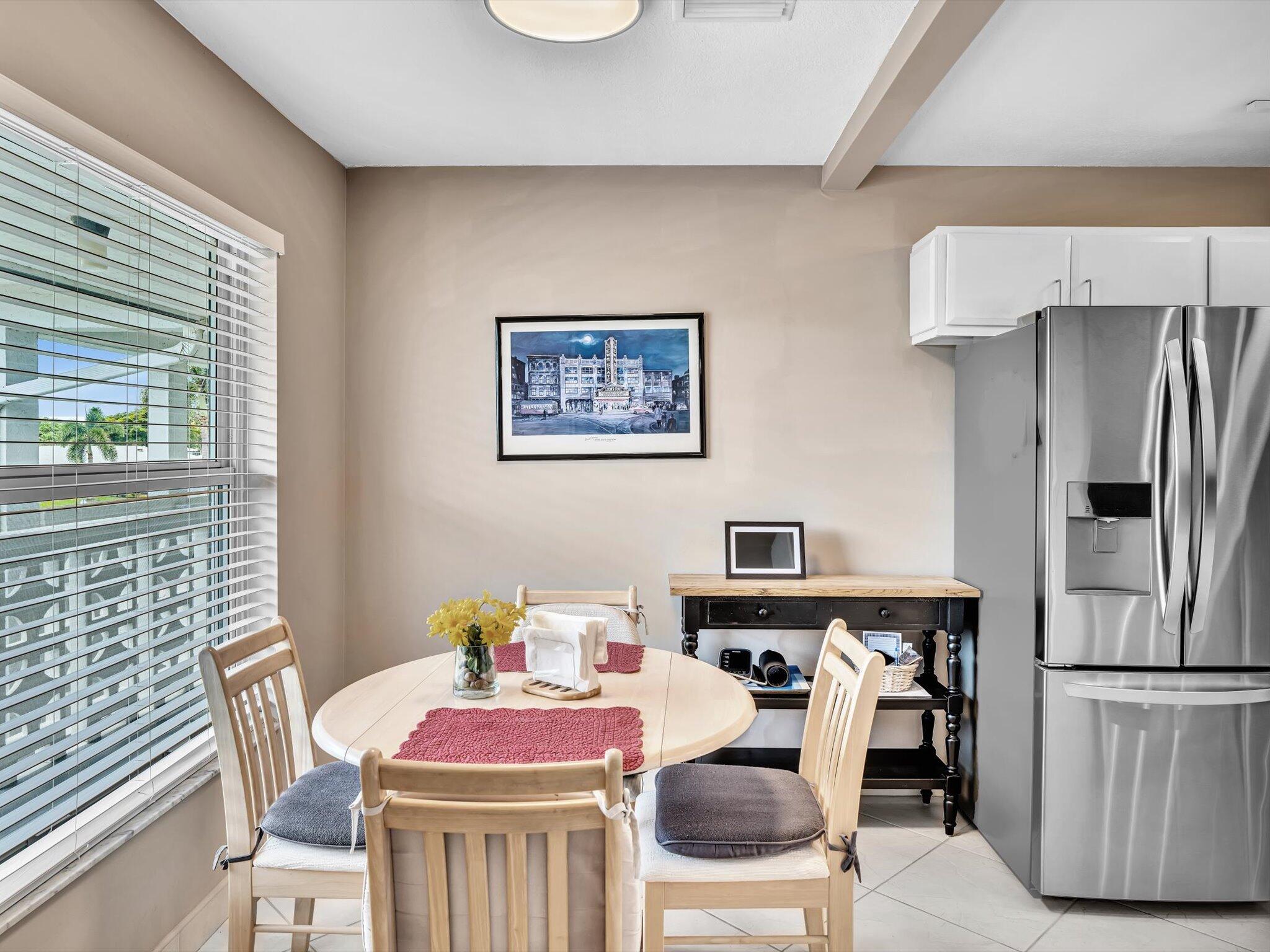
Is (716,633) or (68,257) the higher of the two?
(68,257)

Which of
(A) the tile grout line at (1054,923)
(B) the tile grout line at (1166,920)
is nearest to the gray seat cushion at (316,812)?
(A) the tile grout line at (1054,923)

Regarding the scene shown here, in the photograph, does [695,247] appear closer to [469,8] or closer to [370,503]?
[469,8]

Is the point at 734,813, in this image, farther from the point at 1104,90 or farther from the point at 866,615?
the point at 1104,90

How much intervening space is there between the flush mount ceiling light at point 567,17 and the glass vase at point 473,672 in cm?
151

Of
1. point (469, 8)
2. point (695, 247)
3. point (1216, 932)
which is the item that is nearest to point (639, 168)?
point (695, 247)

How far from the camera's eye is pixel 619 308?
10.7 ft

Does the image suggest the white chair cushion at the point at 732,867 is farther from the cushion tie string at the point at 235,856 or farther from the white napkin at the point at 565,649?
the cushion tie string at the point at 235,856

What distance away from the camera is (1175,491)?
2.34 m

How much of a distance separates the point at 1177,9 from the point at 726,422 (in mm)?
1871

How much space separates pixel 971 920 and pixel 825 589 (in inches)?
43.4

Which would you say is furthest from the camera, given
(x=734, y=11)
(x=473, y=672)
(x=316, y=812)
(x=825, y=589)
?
(x=825, y=589)

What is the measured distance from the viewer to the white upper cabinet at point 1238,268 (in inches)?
115

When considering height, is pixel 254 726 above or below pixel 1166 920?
above

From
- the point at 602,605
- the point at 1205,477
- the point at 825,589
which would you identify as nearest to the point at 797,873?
the point at 602,605
